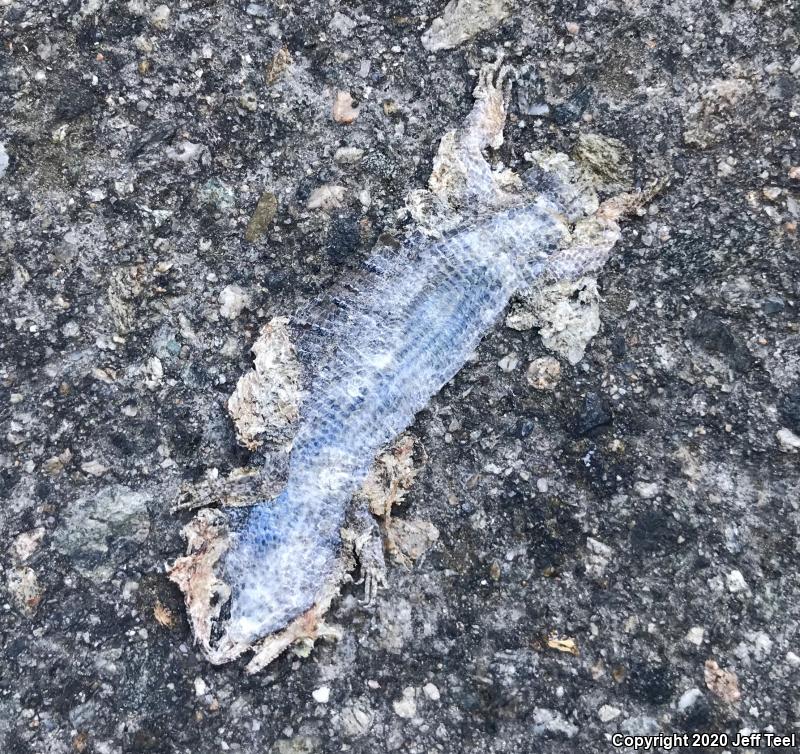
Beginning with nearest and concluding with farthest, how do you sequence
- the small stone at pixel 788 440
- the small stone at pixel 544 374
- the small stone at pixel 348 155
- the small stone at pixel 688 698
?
1. the small stone at pixel 688 698
2. the small stone at pixel 788 440
3. the small stone at pixel 544 374
4. the small stone at pixel 348 155

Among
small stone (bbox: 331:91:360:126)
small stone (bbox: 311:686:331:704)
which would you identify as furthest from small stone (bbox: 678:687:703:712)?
small stone (bbox: 331:91:360:126)

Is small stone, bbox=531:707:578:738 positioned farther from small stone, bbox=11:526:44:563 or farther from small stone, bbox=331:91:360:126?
small stone, bbox=331:91:360:126

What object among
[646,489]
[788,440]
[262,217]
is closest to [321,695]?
[646,489]

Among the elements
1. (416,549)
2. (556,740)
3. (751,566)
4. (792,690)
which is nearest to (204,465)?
(416,549)

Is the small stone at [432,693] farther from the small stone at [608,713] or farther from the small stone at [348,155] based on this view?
the small stone at [348,155]

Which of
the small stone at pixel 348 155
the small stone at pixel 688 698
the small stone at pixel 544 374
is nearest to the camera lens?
the small stone at pixel 688 698

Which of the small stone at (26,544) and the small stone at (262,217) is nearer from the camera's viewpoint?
the small stone at (26,544)

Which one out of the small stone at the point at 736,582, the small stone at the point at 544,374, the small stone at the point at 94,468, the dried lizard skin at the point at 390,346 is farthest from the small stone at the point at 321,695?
the small stone at the point at 736,582
